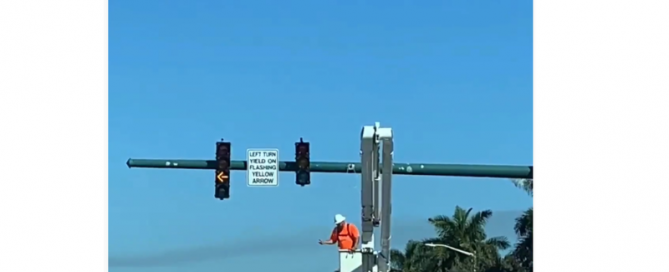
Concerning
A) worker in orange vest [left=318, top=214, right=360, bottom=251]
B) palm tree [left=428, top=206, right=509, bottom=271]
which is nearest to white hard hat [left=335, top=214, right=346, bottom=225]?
worker in orange vest [left=318, top=214, right=360, bottom=251]

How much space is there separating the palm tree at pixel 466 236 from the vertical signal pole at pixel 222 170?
40.0m

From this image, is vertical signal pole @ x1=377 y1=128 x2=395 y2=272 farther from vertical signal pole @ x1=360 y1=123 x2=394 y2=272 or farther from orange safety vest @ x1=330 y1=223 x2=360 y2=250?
orange safety vest @ x1=330 y1=223 x2=360 y2=250

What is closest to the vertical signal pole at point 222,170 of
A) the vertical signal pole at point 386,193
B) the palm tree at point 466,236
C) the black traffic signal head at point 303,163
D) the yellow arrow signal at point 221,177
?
the yellow arrow signal at point 221,177

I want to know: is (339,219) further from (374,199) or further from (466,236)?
(466,236)

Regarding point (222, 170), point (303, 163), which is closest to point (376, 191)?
point (303, 163)

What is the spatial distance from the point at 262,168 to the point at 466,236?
43.8m

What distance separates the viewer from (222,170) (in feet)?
80.6

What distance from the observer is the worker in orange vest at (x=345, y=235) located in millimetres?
16500

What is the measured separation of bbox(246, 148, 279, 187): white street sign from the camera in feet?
82.4
